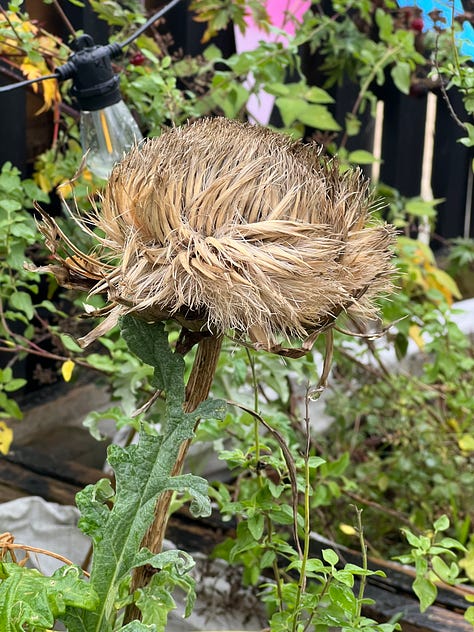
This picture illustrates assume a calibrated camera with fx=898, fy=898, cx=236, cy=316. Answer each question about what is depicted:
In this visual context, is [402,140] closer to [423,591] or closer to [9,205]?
[9,205]

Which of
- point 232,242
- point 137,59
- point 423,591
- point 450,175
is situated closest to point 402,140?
point 450,175

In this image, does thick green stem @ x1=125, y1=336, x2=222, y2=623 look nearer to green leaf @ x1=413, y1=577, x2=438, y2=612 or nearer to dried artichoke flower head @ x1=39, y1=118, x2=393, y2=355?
dried artichoke flower head @ x1=39, y1=118, x2=393, y2=355

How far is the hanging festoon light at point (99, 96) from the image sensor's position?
1.43 m

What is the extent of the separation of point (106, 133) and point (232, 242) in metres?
0.85

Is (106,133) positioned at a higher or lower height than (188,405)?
higher

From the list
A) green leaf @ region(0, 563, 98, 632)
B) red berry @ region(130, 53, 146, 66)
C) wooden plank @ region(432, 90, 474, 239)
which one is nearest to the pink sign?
red berry @ region(130, 53, 146, 66)

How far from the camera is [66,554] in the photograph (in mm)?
1774

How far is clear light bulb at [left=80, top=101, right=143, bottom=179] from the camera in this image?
5.04 feet

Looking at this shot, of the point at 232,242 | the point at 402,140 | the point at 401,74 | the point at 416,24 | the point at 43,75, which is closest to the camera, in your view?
the point at 232,242

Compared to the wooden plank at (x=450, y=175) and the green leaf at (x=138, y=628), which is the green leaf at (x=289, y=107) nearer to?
the green leaf at (x=138, y=628)

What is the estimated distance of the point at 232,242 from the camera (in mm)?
786

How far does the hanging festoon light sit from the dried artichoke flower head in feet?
1.82

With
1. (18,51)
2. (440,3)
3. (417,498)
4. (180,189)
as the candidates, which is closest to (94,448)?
(417,498)

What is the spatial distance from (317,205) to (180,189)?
0.43 feet
